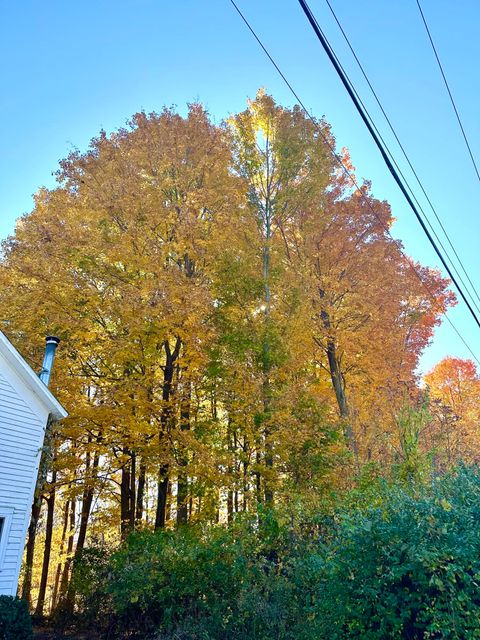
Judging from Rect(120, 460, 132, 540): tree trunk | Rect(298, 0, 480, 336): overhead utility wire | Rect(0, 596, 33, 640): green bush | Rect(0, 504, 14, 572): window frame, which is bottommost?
Rect(0, 596, 33, 640): green bush

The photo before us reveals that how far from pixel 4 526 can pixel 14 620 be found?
1.77 metres

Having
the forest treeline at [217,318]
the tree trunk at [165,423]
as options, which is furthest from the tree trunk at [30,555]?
the tree trunk at [165,423]

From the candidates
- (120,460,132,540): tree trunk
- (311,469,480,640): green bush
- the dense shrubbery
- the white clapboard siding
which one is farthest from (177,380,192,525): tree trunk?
(311,469,480,640): green bush

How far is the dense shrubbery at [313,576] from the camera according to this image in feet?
11.9

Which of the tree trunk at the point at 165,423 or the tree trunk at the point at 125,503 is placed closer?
the tree trunk at the point at 165,423

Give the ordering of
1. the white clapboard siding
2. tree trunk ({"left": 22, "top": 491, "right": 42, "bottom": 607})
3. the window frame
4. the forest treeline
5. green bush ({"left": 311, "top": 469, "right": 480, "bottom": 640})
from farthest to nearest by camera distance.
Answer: tree trunk ({"left": 22, "top": 491, "right": 42, "bottom": 607}) → the forest treeline → the white clapboard siding → the window frame → green bush ({"left": 311, "top": 469, "right": 480, "bottom": 640})

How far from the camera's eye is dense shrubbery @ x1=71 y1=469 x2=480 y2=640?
3615 mm

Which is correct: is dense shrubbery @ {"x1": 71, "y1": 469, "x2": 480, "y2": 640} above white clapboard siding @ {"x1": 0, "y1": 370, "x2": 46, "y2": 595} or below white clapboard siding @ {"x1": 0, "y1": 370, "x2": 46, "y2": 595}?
below

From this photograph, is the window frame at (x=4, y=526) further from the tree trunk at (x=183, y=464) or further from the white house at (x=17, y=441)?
the tree trunk at (x=183, y=464)

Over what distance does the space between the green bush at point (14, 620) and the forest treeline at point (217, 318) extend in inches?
107

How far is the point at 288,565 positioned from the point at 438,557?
11.9ft

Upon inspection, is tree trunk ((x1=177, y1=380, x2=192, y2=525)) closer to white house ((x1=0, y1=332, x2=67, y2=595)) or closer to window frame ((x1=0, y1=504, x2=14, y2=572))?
white house ((x1=0, y1=332, x2=67, y2=595))

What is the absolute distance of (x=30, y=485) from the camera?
808 centimetres

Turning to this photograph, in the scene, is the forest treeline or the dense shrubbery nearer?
the dense shrubbery
